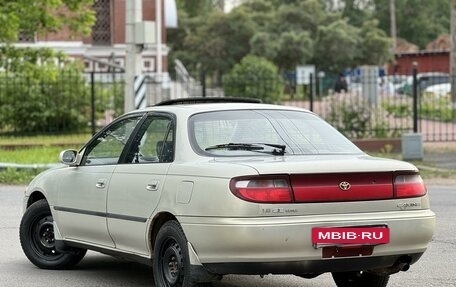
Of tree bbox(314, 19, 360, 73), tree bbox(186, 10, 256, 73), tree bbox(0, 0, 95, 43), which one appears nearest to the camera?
tree bbox(0, 0, 95, 43)

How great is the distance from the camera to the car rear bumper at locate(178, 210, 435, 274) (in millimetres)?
6883

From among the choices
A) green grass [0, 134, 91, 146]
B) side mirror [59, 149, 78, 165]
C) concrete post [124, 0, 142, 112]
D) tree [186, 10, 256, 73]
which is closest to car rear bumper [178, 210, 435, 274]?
side mirror [59, 149, 78, 165]

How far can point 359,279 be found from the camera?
8.15 m

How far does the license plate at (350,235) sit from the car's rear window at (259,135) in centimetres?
83

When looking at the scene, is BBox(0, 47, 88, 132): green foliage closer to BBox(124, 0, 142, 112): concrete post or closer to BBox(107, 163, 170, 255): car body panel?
BBox(124, 0, 142, 112): concrete post

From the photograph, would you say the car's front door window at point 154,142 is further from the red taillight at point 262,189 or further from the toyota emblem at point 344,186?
the toyota emblem at point 344,186

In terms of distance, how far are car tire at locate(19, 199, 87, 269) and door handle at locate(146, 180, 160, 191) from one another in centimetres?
182

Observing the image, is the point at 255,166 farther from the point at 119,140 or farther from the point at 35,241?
the point at 35,241

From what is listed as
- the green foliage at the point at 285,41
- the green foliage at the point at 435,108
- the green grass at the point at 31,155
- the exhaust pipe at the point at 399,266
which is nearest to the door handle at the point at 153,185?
the exhaust pipe at the point at 399,266

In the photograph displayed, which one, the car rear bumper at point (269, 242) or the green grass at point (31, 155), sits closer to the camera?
the car rear bumper at point (269, 242)

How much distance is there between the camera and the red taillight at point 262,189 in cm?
694

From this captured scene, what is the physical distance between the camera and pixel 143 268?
9.51 meters

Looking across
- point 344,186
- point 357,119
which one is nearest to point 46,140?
point 357,119

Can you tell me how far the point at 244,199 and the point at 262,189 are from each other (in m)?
0.14
